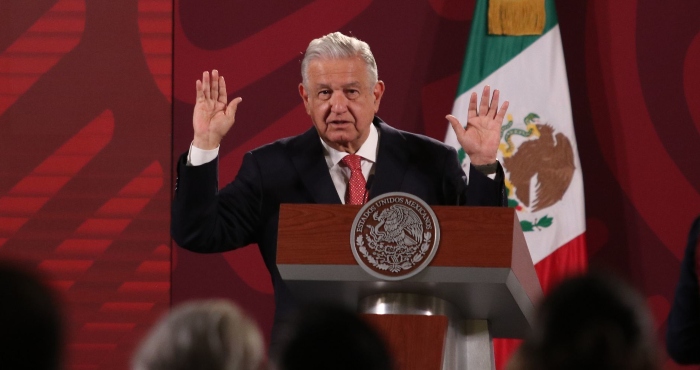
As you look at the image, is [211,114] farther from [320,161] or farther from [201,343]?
[201,343]

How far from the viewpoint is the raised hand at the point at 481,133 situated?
279 centimetres

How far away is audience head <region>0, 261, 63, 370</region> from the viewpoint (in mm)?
1038

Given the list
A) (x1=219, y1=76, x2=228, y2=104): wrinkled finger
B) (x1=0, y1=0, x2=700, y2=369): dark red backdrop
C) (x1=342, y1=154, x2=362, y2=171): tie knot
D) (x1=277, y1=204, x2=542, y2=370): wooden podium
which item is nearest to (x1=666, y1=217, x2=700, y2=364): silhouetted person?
(x1=277, y1=204, x2=542, y2=370): wooden podium

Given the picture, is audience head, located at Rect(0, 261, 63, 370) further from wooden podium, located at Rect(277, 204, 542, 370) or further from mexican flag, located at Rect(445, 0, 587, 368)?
mexican flag, located at Rect(445, 0, 587, 368)

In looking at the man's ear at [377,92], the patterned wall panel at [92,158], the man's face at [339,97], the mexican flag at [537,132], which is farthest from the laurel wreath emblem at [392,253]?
the patterned wall panel at [92,158]

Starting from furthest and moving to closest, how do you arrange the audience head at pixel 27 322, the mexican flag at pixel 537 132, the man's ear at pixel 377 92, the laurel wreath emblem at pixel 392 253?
the mexican flag at pixel 537 132 < the man's ear at pixel 377 92 < the laurel wreath emblem at pixel 392 253 < the audience head at pixel 27 322

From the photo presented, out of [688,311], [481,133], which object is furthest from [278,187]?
[688,311]

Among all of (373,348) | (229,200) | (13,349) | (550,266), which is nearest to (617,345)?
(373,348)

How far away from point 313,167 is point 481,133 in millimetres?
475

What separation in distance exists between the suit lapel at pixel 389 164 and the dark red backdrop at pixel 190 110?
1.98m

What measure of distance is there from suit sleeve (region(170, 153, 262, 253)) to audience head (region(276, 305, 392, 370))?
1.70m

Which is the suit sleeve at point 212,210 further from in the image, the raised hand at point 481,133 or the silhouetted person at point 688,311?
the silhouetted person at point 688,311

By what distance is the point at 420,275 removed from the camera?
225 cm

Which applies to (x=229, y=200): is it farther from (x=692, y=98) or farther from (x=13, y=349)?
(x=692, y=98)
